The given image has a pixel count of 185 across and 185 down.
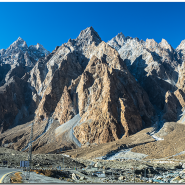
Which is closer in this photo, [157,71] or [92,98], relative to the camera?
[92,98]

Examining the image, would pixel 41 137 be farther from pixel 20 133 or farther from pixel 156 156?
pixel 156 156

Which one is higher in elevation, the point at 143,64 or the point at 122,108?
the point at 143,64

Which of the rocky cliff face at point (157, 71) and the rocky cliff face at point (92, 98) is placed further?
the rocky cliff face at point (157, 71)

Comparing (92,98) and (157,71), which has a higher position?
(157,71)

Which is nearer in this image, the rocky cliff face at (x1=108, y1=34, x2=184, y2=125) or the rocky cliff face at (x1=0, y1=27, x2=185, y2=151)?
the rocky cliff face at (x1=0, y1=27, x2=185, y2=151)

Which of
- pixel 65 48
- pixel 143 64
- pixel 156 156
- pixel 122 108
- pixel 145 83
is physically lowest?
pixel 156 156

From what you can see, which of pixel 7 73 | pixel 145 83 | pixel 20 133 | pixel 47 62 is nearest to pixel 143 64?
pixel 145 83

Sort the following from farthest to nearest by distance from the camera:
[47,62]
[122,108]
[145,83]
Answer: [47,62] < [145,83] < [122,108]

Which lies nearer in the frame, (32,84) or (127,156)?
(127,156)
